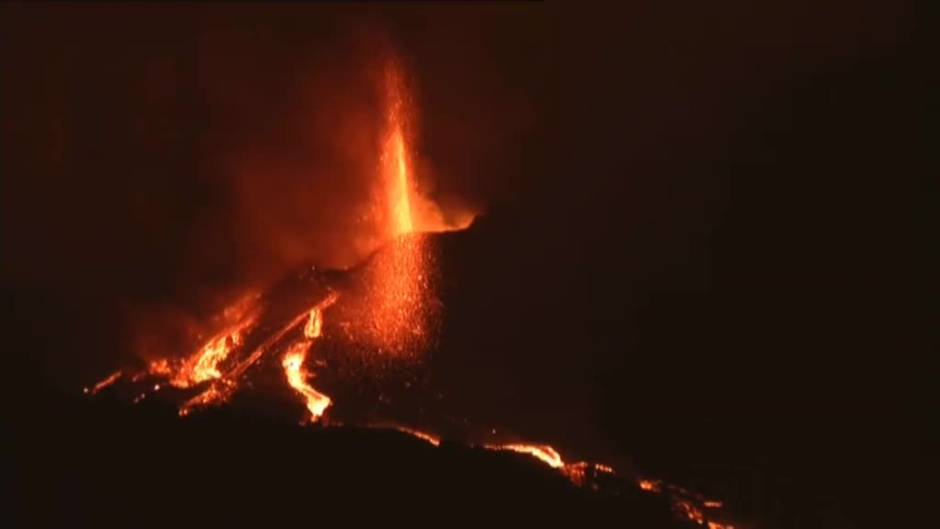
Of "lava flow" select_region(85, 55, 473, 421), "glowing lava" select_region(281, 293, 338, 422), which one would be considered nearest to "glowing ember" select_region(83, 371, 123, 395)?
"lava flow" select_region(85, 55, 473, 421)

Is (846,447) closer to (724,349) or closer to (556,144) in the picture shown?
(724,349)

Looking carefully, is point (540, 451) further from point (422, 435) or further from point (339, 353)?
point (339, 353)

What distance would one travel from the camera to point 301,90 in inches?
130

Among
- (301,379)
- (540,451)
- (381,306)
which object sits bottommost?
(540,451)

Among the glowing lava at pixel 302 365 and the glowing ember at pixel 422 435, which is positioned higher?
the glowing lava at pixel 302 365

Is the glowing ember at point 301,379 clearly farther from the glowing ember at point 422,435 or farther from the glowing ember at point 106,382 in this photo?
the glowing ember at point 106,382

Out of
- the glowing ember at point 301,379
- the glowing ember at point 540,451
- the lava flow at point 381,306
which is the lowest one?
the glowing ember at point 540,451

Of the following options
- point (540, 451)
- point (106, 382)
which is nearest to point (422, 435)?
point (540, 451)

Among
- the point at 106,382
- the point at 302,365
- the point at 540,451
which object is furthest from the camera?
the point at 106,382

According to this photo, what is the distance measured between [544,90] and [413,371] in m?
1.01

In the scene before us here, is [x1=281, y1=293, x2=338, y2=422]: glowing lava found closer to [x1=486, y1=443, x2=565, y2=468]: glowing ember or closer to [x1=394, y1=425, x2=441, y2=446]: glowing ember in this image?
[x1=394, y1=425, x2=441, y2=446]: glowing ember

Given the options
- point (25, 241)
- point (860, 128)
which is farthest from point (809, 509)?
point (25, 241)

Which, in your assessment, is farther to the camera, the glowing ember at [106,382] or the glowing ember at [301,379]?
the glowing ember at [106,382]

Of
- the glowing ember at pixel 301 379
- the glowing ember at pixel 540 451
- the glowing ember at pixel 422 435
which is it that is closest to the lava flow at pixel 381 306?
the glowing ember at pixel 301 379
